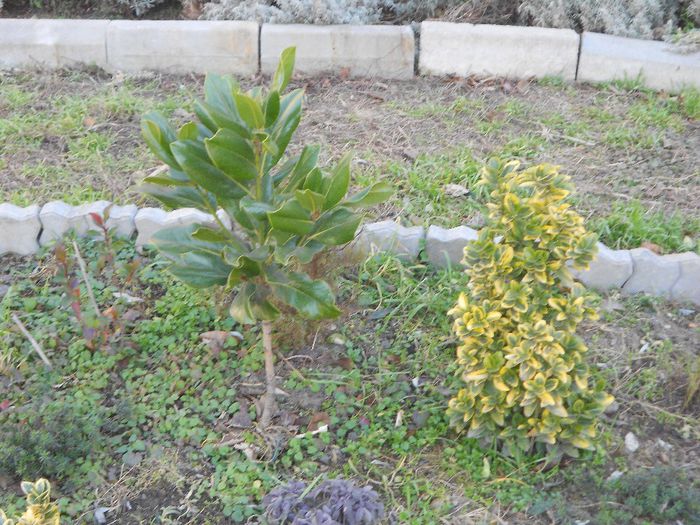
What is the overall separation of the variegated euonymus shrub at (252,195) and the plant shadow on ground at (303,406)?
564mm

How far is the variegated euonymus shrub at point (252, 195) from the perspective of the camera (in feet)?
8.04

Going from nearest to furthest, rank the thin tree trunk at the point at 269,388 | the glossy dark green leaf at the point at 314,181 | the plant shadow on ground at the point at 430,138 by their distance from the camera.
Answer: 1. the glossy dark green leaf at the point at 314,181
2. the thin tree trunk at the point at 269,388
3. the plant shadow on ground at the point at 430,138

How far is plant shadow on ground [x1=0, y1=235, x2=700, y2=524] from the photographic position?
2.76m

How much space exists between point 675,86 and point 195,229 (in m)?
3.68

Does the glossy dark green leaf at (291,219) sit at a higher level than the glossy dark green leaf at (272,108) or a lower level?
lower

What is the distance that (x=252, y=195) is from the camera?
2.67 m

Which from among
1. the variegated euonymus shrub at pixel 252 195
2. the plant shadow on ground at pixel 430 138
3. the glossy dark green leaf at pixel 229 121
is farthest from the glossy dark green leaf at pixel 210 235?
the plant shadow on ground at pixel 430 138

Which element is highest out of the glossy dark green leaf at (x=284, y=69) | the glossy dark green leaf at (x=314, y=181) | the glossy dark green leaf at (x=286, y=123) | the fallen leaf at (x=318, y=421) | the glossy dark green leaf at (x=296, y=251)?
the glossy dark green leaf at (x=284, y=69)

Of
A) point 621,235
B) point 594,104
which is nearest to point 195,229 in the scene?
point 621,235

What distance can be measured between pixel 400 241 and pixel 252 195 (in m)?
1.28

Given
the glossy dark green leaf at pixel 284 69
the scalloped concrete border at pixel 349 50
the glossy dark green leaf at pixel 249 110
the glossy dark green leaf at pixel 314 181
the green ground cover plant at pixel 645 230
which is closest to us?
the glossy dark green leaf at pixel 249 110

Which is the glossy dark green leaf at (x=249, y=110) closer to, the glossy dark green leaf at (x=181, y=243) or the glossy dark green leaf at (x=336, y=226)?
the glossy dark green leaf at (x=336, y=226)

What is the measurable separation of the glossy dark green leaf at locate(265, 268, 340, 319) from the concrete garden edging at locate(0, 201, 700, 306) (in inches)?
35.3

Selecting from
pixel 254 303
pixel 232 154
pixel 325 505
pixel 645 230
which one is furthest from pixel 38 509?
pixel 645 230
